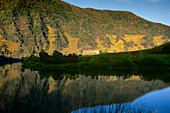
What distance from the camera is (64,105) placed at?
22.2 metres

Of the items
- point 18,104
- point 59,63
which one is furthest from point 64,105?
point 59,63

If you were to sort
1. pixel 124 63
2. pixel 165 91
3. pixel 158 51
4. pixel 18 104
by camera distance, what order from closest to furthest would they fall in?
1. pixel 18 104
2. pixel 165 91
3. pixel 124 63
4. pixel 158 51

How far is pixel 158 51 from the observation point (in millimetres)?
102938

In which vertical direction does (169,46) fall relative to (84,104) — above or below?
above

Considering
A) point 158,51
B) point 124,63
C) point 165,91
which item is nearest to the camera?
point 165,91

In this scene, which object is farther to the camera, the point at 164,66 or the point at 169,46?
the point at 169,46

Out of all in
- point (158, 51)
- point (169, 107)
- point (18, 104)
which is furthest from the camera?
point (158, 51)

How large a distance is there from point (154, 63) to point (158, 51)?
26.9 m

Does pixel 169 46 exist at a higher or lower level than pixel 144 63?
higher

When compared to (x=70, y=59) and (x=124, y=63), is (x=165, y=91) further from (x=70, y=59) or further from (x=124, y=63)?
(x=70, y=59)

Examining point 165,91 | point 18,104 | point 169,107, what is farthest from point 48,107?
point 165,91

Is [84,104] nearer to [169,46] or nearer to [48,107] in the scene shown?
[48,107]

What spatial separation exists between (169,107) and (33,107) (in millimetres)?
15654

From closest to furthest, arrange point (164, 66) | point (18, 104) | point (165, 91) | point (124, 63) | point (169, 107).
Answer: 1. point (169, 107)
2. point (18, 104)
3. point (165, 91)
4. point (164, 66)
5. point (124, 63)
